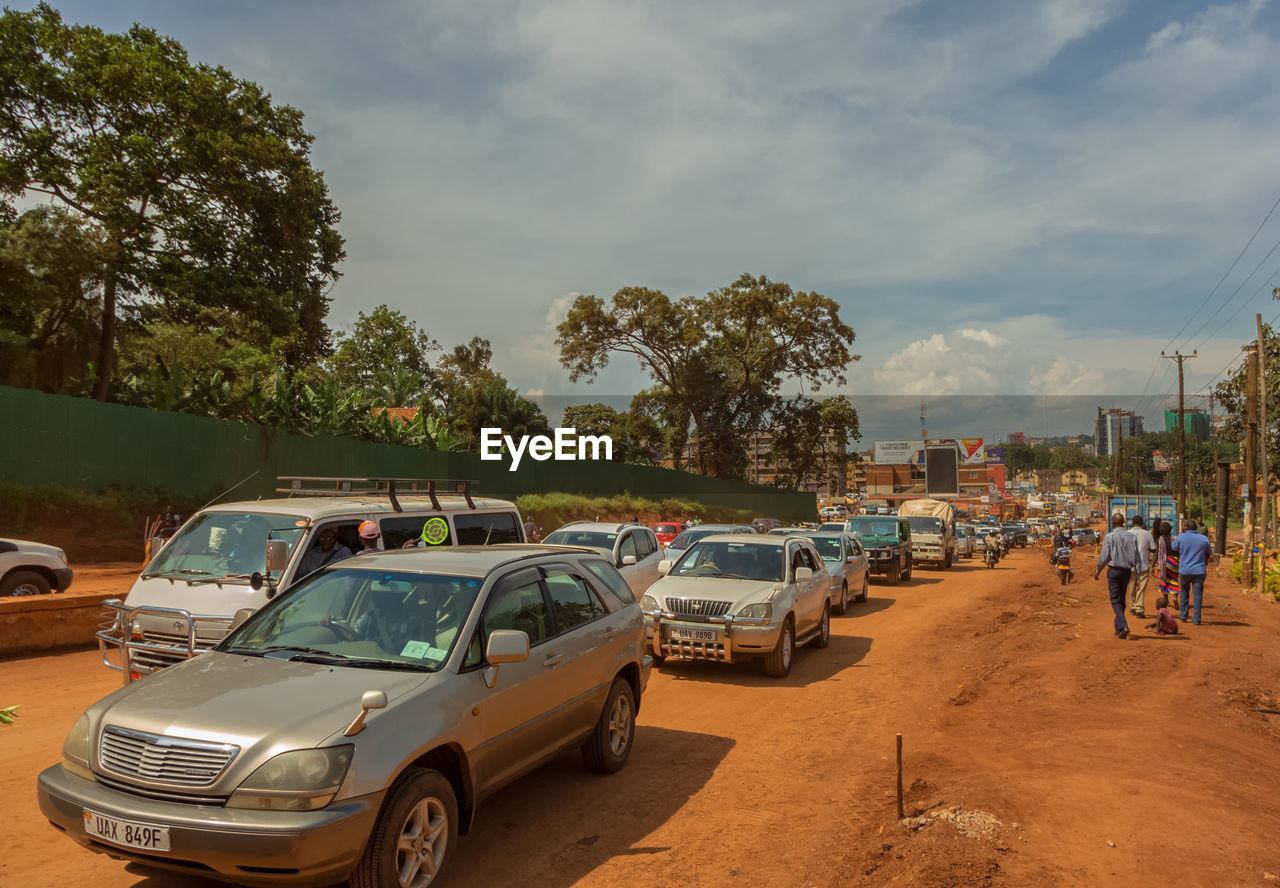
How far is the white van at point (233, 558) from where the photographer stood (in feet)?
26.1

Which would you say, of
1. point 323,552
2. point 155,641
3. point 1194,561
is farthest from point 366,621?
point 1194,561

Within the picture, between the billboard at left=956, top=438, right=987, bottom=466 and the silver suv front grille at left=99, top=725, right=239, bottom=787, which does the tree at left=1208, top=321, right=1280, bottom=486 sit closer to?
the silver suv front grille at left=99, top=725, right=239, bottom=787

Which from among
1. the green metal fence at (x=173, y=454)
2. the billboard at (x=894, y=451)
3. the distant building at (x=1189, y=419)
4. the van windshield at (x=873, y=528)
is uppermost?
the distant building at (x=1189, y=419)

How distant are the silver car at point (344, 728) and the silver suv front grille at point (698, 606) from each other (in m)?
4.63

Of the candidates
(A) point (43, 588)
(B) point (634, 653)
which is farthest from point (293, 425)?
(B) point (634, 653)

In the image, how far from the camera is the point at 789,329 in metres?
52.1

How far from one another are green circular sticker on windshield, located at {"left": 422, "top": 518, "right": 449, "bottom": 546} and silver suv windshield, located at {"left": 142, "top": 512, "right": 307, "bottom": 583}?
4.83 feet

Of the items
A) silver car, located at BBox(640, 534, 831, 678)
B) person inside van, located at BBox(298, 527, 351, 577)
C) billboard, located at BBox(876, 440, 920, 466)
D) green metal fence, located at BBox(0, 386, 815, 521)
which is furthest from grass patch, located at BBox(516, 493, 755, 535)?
billboard, located at BBox(876, 440, 920, 466)

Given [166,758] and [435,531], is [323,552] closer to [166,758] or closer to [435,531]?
[435,531]

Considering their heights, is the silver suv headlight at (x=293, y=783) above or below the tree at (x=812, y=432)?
below

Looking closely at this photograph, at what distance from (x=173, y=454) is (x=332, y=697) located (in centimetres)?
2108

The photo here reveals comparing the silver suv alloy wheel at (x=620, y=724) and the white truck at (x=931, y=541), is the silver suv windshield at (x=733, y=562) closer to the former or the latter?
the silver suv alloy wheel at (x=620, y=724)

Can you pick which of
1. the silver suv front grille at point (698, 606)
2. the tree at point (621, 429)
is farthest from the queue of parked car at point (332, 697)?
the tree at point (621, 429)

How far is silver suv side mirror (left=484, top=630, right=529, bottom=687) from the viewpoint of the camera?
5094mm
